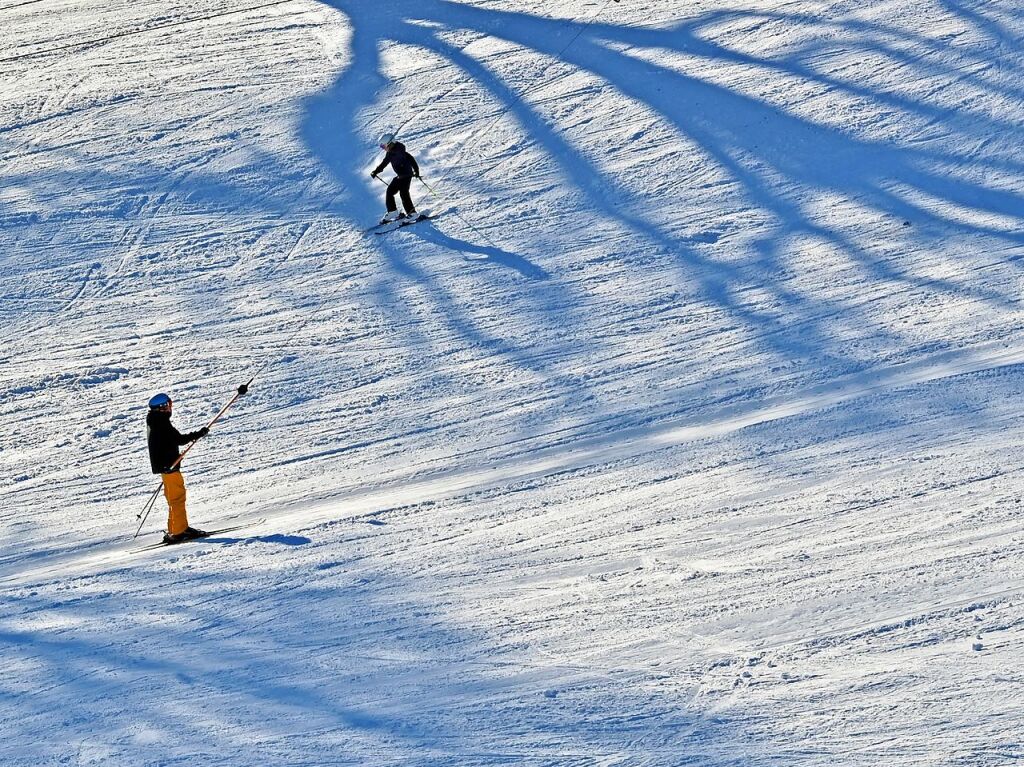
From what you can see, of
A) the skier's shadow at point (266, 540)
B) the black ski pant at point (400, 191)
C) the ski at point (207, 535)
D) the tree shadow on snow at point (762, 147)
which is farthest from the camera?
the black ski pant at point (400, 191)

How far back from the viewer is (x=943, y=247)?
12.5 m

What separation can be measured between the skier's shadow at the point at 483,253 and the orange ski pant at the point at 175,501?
16.6ft

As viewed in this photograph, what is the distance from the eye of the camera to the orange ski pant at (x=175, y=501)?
9.30 m

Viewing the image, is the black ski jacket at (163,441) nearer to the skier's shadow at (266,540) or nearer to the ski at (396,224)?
the skier's shadow at (266,540)

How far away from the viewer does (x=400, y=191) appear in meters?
14.5

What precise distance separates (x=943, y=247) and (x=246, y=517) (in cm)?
745

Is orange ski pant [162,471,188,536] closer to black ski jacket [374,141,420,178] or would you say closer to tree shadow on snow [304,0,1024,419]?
tree shadow on snow [304,0,1024,419]

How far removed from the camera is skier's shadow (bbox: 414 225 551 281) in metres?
13.3

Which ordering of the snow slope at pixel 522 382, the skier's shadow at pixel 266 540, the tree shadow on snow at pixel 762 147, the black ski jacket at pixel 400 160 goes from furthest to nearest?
the black ski jacket at pixel 400 160, the tree shadow on snow at pixel 762 147, the skier's shadow at pixel 266 540, the snow slope at pixel 522 382

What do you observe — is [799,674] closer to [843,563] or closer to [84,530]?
[843,563]

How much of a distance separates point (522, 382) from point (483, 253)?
2754 mm

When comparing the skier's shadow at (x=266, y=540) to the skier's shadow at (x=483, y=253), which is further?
the skier's shadow at (x=483, y=253)

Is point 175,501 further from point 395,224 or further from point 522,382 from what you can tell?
point 395,224

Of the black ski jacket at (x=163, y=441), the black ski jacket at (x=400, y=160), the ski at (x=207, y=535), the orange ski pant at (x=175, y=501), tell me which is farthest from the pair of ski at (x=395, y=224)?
the orange ski pant at (x=175, y=501)
